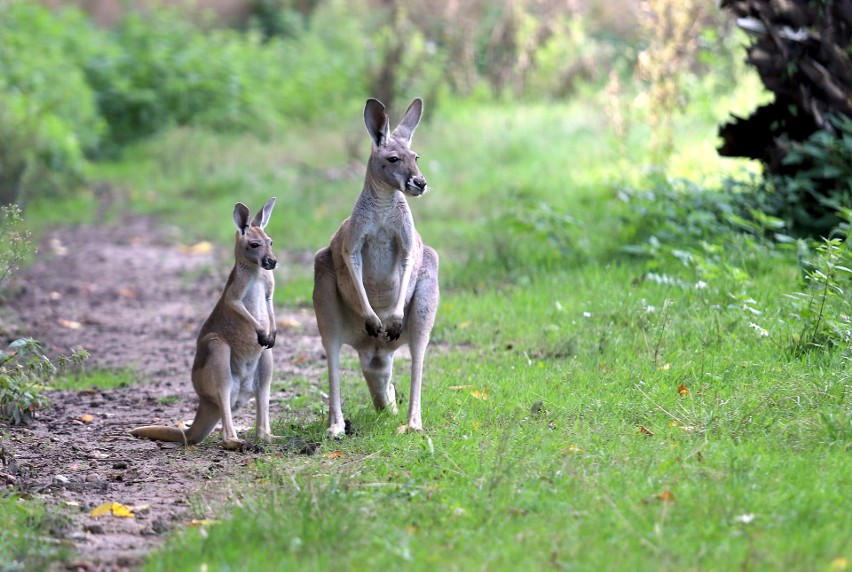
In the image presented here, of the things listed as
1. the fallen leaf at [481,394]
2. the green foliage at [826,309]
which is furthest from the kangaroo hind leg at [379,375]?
the green foliage at [826,309]

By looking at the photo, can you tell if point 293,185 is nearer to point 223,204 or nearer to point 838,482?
point 223,204

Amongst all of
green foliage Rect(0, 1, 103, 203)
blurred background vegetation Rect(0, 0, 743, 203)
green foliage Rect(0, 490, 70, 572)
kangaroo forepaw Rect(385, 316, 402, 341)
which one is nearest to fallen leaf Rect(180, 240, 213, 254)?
green foliage Rect(0, 1, 103, 203)

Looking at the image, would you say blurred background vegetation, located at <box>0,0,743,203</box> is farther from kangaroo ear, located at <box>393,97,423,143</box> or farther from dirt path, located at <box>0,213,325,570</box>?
kangaroo ear, located at <box>393,97,423,143</box>

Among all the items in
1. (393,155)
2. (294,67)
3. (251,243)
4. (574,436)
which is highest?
(294,67)

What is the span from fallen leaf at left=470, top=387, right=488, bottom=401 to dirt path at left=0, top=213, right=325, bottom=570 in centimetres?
123

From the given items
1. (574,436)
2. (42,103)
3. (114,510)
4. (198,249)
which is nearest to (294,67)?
(42,103)

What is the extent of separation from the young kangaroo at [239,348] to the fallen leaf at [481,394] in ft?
3.89

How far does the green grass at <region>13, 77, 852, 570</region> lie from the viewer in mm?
3902

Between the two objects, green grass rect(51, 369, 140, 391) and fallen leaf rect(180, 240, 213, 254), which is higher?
fallen leaf rect(180, 240, 213, 254)

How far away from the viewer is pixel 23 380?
5855 mm

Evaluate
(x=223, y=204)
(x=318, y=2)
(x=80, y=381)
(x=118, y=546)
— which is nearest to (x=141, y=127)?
(x=223, y=204)

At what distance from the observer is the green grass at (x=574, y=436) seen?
154 inches

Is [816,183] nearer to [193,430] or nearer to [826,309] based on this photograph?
[826,309]

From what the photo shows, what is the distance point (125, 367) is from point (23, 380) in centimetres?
179
